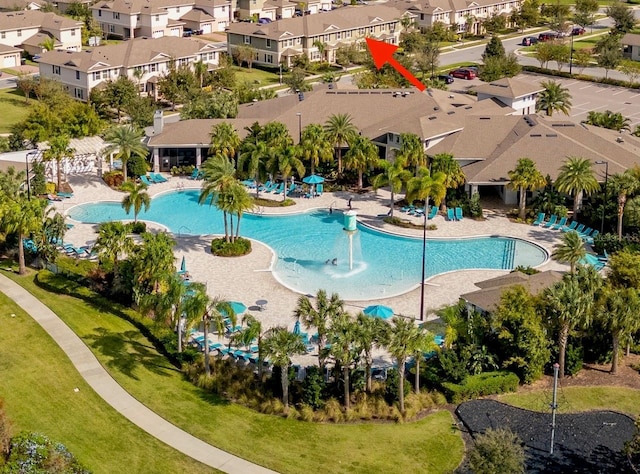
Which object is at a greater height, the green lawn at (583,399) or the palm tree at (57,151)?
the palm tree at (57,151)

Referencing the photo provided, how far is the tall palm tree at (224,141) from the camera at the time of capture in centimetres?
7512

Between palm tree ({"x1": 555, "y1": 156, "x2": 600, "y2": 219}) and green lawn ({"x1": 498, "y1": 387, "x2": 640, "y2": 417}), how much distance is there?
74.1 ft

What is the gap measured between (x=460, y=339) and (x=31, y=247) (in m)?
29.1

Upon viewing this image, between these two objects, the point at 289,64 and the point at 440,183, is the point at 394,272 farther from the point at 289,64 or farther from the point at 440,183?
the point at 289,64

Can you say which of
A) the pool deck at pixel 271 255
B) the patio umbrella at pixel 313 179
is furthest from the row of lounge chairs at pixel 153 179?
the patio umbrella at pixel 313 179

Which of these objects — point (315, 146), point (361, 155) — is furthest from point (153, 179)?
point (361, 155)

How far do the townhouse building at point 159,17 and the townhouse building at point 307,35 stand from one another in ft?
57.6

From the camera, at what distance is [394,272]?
60.3m

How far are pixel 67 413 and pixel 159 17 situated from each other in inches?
4049

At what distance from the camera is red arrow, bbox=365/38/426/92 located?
344 feet

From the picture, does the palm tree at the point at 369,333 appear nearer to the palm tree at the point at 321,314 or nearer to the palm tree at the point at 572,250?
the palm tree at the point at 321,314

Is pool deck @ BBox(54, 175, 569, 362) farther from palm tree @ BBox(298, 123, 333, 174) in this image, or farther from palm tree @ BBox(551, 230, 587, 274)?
palm tree @ BBox(551, 230, 587, 274)

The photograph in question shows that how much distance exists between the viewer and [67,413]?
43.3 m

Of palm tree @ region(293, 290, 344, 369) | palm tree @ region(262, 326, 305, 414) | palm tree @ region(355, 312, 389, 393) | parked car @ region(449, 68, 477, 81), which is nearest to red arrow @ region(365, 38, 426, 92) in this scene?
parked car @ region(449, 68, 477, 81)
